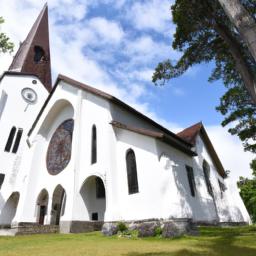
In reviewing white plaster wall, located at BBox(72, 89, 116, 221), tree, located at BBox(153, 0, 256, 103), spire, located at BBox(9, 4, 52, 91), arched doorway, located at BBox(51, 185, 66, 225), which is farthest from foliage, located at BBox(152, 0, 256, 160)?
spire, located at BBox(9, 4, 52, 91)

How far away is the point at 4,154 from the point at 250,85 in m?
25.9

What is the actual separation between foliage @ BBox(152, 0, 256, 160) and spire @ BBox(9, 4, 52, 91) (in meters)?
25.5

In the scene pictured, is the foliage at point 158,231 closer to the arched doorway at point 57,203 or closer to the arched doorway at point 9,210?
the arched doorway at point 57,203

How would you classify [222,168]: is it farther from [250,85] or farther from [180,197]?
[250,85]

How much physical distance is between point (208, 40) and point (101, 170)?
9589 millimetres

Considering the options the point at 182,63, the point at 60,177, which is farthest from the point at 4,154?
the point at 182,63

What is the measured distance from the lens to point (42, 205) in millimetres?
21047

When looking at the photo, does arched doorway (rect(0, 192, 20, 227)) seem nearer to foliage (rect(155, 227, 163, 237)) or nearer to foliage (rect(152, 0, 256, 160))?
foliage (rect(155, 227, 163, 237))

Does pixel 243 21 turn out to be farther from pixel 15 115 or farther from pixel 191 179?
pixel 15 115

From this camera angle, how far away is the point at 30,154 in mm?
22312

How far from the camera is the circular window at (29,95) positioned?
29969mm

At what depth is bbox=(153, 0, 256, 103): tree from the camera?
29.2ft

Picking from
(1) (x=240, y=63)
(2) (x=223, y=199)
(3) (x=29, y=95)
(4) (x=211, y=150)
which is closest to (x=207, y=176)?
(2) (x=223, y=199)

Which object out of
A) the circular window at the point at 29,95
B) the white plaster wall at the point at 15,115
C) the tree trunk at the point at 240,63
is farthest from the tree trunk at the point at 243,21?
the circular window at the point at 29,95
